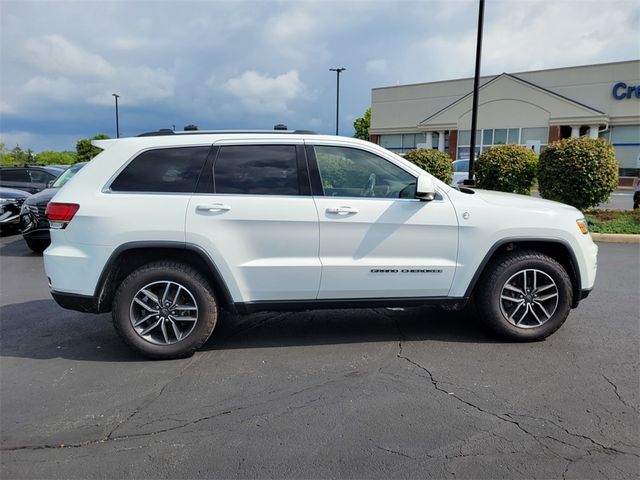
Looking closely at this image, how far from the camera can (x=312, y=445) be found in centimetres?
281

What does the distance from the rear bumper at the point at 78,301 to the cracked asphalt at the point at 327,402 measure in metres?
0.51

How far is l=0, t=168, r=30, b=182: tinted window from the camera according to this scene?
48.2 feet

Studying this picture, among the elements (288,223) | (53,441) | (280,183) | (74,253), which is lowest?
(53,441)

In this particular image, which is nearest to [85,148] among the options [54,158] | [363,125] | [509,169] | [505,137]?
[54,158]

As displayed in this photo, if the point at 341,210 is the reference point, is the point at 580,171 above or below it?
above

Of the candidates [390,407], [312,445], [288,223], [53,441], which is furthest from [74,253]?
[390,407]

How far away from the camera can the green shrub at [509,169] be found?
12.2 meters

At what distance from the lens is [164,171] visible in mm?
3965

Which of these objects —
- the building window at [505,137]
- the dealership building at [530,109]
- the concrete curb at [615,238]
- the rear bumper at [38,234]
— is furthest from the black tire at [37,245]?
the dealership building at [530,109]

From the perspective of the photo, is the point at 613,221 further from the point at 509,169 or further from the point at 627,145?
the point at 627,145

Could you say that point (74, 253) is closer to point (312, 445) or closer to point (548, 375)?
point (312, 445)

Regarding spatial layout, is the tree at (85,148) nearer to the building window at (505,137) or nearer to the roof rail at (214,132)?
the building window at (505,137)

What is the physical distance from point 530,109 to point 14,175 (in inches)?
1243

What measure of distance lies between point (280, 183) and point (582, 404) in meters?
2.83
